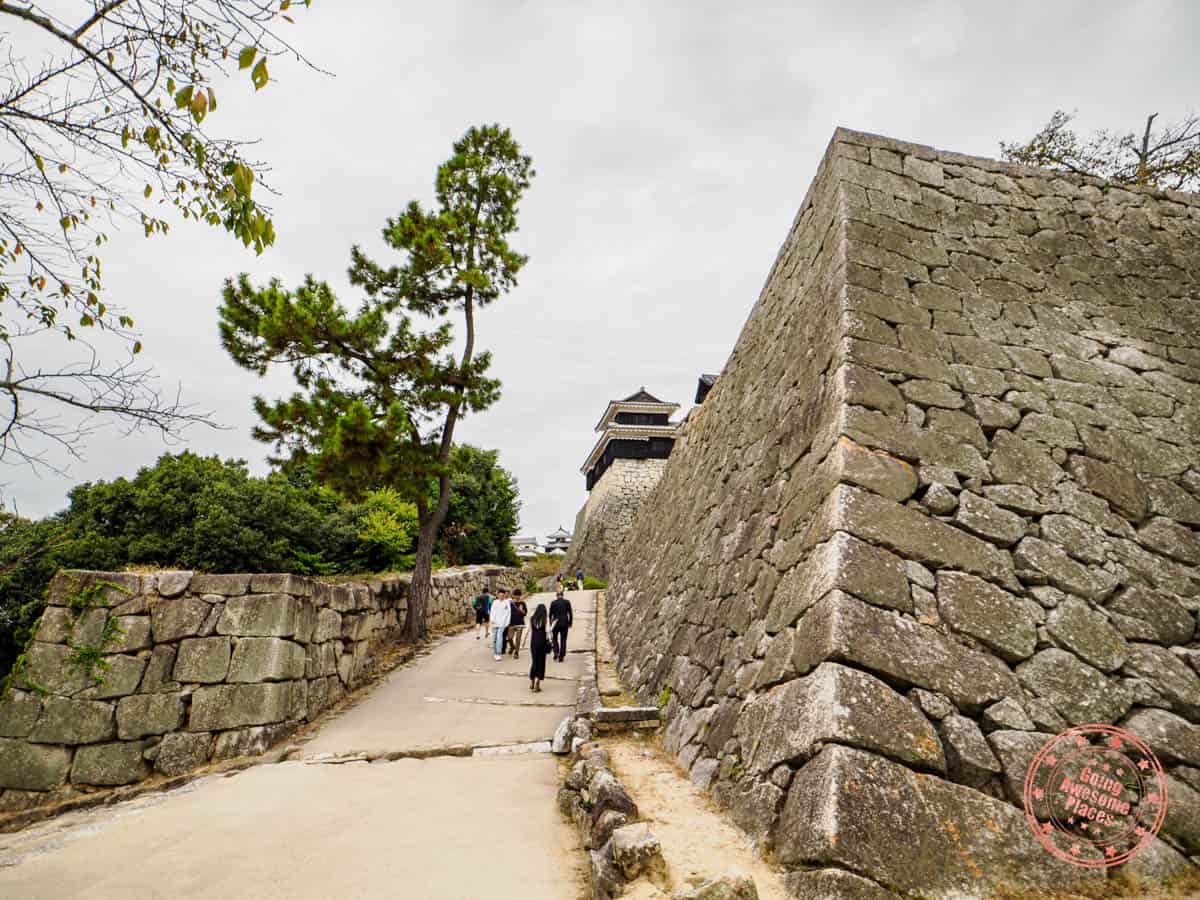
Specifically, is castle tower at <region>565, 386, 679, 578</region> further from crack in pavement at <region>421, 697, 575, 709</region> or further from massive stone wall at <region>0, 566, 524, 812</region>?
massive stone wall at <region>0, 566, 524, 812</region>

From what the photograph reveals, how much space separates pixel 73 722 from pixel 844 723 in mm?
7469

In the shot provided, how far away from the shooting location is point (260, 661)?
6176 millimetres

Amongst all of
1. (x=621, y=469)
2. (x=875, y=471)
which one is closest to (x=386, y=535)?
(x=875, y=471)

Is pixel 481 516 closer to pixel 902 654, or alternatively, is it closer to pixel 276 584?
pixel 276 584

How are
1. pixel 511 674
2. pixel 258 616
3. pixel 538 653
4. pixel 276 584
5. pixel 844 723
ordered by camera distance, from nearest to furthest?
pixel 844 723 → pixel 258 616 → pixel 276 584 → pixel 538 653 → pixel 511 674

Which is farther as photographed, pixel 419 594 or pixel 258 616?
pixel 419 594

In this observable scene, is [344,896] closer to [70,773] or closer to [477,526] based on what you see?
[70,773]

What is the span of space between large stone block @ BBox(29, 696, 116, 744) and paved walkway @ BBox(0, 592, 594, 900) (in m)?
0.79

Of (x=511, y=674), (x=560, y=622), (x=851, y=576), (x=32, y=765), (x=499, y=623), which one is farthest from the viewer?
(x=499, y=623)

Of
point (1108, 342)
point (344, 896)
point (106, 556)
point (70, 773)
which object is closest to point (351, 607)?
point (70, 773)

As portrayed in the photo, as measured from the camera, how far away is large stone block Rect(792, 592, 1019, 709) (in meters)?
2.77

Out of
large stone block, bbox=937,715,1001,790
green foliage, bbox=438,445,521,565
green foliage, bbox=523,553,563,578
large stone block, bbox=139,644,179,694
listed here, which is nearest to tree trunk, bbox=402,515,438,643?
large stone block, bbox=139,644,179,694

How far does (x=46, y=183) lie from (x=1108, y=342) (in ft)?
25.3

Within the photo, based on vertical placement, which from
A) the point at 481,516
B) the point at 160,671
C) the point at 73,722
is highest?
the point at 481,516
